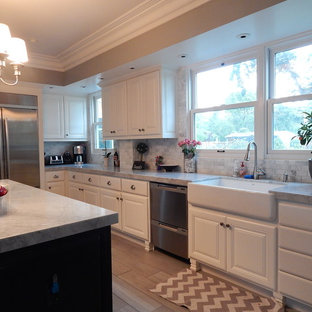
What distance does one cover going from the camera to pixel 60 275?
3.99ft

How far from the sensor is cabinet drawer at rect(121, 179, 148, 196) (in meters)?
3.09

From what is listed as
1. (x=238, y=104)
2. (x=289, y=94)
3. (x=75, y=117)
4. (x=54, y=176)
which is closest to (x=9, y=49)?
(x=238, y=104)

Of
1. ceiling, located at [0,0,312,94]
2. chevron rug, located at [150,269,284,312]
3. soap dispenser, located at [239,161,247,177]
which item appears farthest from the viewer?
soap dispenser, located at [239,161,247,177]

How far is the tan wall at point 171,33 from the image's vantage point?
2098 mm

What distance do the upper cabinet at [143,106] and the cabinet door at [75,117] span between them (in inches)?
53.1

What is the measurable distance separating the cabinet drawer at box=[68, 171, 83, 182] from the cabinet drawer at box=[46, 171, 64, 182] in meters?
0.17

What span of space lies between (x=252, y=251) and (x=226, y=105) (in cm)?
164

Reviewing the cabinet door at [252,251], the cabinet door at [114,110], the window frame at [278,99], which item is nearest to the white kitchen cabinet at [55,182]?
the cabinet door at [114,110]

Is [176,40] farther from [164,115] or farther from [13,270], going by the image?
[13,270]

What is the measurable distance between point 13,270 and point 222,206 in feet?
5.41

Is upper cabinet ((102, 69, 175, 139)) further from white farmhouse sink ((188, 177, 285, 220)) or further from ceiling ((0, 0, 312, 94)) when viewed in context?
white farmhouse sink ((188, 177, 285, 220))

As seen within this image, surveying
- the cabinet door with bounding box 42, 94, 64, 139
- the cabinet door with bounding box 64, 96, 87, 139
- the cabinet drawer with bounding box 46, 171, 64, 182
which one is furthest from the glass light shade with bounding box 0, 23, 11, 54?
the cabinet door with bounding box 64, 96, 87, 139

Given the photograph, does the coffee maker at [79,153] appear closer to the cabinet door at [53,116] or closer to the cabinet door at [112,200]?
the cabinet door at [53,116]

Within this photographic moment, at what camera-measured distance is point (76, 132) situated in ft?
17.0
